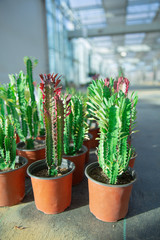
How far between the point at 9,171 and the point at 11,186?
5.2 inches

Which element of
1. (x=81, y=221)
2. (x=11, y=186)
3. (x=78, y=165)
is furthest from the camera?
(x=78, y=165)

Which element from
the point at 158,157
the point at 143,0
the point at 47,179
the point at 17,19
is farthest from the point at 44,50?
the point at 47,179

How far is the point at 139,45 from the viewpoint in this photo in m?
17.2

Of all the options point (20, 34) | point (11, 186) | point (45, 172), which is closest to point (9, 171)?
point (11, 186)

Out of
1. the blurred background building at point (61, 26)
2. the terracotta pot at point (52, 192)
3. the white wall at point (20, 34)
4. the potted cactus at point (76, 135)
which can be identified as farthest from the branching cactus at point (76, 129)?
the white wall at point (20, 34)

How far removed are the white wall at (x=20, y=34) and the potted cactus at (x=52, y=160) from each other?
4.88 metres

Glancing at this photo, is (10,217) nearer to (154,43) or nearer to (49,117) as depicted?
(49,117)

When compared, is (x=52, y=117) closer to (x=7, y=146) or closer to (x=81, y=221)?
(x=7, y=146)

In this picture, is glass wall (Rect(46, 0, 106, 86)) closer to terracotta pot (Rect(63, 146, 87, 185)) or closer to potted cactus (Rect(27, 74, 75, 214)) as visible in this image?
terracotta pot (Rect(63, 146, 87, 185))

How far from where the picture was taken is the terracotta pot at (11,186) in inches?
53.5

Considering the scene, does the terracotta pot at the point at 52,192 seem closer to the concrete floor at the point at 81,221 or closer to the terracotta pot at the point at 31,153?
the concrete floor at the point at 81,221

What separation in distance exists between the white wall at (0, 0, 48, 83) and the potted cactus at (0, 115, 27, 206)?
4.65 metres

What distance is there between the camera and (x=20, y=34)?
6.86 m

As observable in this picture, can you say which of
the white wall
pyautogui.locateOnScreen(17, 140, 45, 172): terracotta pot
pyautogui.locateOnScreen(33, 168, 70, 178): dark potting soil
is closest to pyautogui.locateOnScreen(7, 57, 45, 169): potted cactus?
pyautogui.locateOnScreen(17, 140, 45, 172): terracotta pot
